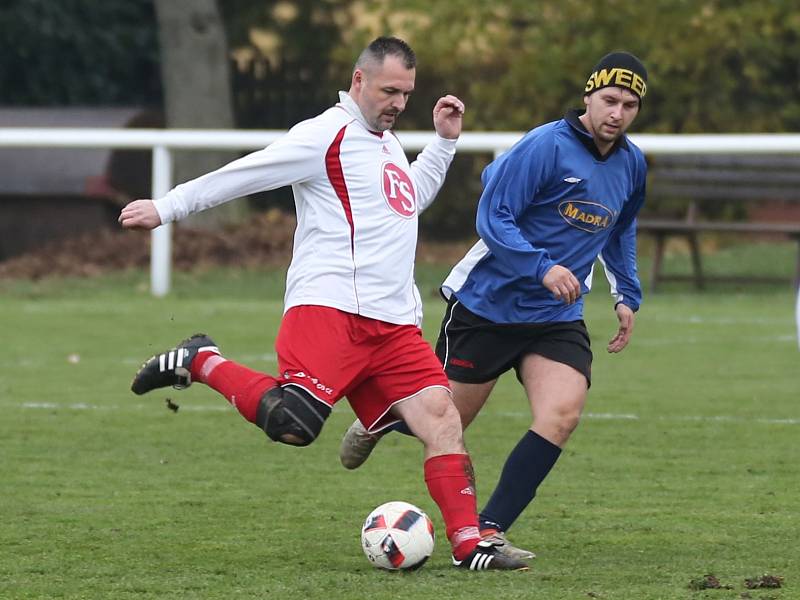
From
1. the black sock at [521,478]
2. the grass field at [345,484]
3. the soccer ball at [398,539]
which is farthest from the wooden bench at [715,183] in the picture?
the soccer ball at [398,539]

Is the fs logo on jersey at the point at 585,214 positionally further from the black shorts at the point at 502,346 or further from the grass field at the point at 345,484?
the grass field at the point at 345,484

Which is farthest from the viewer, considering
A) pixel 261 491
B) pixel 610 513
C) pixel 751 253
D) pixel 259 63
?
pixel 259 63

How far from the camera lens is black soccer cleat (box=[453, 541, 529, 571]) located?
5.83m

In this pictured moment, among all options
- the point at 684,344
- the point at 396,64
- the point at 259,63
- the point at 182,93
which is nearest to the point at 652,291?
the point at 684,344

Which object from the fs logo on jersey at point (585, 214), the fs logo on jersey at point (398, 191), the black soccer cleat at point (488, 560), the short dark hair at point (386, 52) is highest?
the short dark hair at point (386, 52)

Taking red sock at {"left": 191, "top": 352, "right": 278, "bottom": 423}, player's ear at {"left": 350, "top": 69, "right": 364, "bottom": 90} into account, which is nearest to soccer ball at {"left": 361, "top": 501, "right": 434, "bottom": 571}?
red sock at {"left": 191, "top": 352, "right": 278, "bottom": 423}

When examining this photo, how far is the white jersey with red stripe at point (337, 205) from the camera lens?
234 inches

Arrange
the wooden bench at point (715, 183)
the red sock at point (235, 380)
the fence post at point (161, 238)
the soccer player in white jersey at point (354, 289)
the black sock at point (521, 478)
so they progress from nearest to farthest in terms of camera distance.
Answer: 1. the soccer player in white jersey at point (354, 289)
2. the red sock at point (235, 380)
3. the black sock at point (521, 478)
4. the fence post at point (161, 238)
5. the wooden bench at point (715, 183)

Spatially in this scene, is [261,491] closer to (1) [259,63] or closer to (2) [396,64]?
(2) [396,64]

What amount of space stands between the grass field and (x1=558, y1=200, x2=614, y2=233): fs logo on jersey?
1.17 meters

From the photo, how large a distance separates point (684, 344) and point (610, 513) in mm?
5821

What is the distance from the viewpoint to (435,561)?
240 inches

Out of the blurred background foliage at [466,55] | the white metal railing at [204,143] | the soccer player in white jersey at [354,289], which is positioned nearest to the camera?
the soccer player in white jersey at [354,289]

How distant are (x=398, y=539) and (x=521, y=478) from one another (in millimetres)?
613
